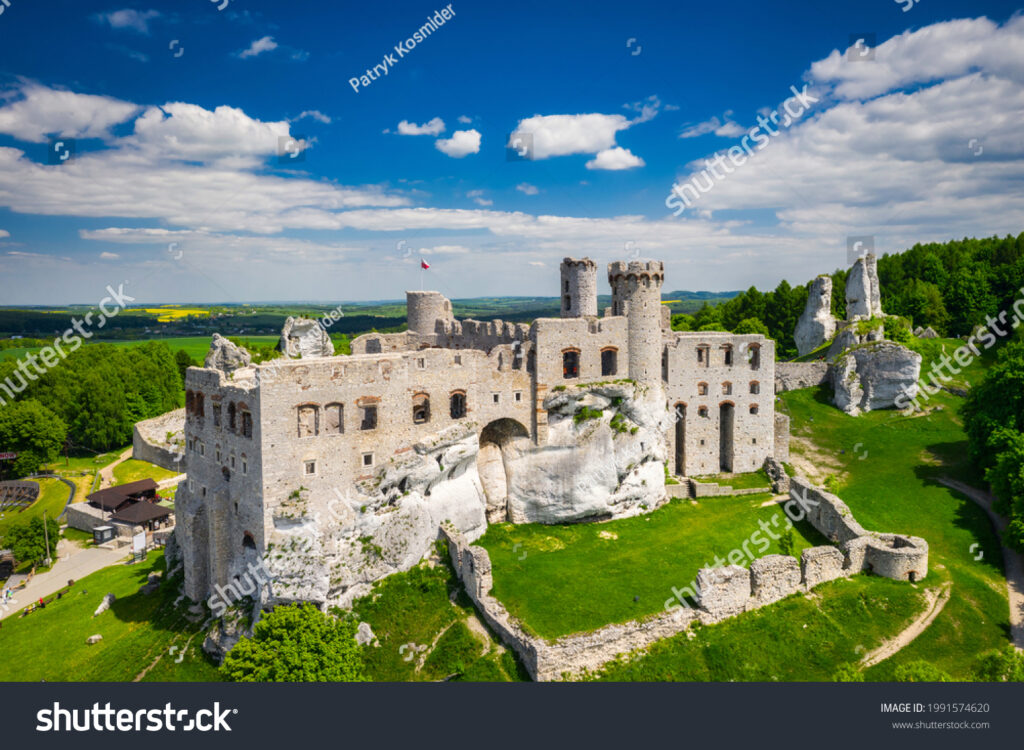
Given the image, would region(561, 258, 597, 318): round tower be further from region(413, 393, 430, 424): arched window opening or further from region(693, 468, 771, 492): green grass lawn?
region(693, 468, 771, 492): green grass lawn

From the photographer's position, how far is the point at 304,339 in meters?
50.3

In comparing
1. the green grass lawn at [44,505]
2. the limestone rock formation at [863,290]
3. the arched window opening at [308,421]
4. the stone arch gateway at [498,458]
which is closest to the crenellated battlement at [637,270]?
the stone arch gateway at [498,458]

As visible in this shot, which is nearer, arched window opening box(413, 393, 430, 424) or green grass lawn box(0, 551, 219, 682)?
green grass lawn box(0, 551, 219, 682)

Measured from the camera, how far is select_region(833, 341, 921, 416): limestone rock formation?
5606cm

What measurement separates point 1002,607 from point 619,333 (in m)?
25.4

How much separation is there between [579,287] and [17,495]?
195 ft

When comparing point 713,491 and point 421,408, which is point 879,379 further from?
point 421,408

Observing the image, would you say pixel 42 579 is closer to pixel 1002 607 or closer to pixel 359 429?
pixel 359 429

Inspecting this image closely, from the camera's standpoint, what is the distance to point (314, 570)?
1267 inches

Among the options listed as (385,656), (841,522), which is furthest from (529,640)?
(841,522)

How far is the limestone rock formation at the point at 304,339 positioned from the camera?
49812mm

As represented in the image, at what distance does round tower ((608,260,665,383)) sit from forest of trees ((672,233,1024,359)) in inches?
1471

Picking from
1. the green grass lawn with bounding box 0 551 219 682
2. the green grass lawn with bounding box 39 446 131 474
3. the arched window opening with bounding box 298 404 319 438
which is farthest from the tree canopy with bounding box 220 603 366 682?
the green grass lawn with bounding box 39 446 131 474

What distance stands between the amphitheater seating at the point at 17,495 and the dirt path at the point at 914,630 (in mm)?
71056
